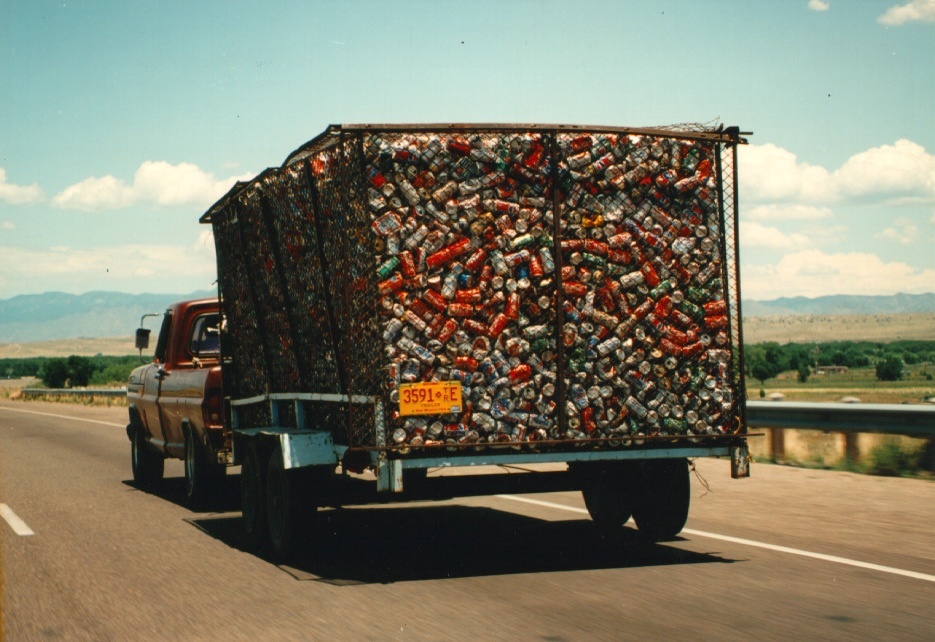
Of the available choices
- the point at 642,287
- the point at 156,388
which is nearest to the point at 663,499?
the point at 642,287

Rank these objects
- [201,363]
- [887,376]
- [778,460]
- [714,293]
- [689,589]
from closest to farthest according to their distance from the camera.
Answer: [689,589], [714,293], [201,363], [778,460], [887,376]

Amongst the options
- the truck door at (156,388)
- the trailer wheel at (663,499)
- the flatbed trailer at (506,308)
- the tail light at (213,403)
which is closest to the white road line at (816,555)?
the trailer wheel at (663,499)

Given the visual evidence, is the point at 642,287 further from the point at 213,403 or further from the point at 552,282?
A: the point at 213,403

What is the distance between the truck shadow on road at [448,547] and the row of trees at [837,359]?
99.6 m

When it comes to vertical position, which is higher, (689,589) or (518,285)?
(518,285)

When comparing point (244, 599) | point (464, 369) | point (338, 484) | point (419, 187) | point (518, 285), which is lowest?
point (244, 599)

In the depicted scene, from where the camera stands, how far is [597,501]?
10.7 m

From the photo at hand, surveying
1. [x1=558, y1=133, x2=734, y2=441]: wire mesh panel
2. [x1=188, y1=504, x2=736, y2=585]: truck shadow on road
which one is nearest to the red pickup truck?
[x1=188, y1=504, x2=736, y2=585]: truck shadow on road

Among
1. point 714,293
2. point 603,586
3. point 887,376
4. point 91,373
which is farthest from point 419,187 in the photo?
point 887,376

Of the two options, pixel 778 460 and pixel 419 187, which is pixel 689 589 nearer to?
pixel 419 187

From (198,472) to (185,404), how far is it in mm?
789

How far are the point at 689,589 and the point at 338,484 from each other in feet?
9.68

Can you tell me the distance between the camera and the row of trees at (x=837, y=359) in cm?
10966

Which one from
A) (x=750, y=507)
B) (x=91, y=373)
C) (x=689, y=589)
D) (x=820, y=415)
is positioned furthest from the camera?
(x=91, y=373)
